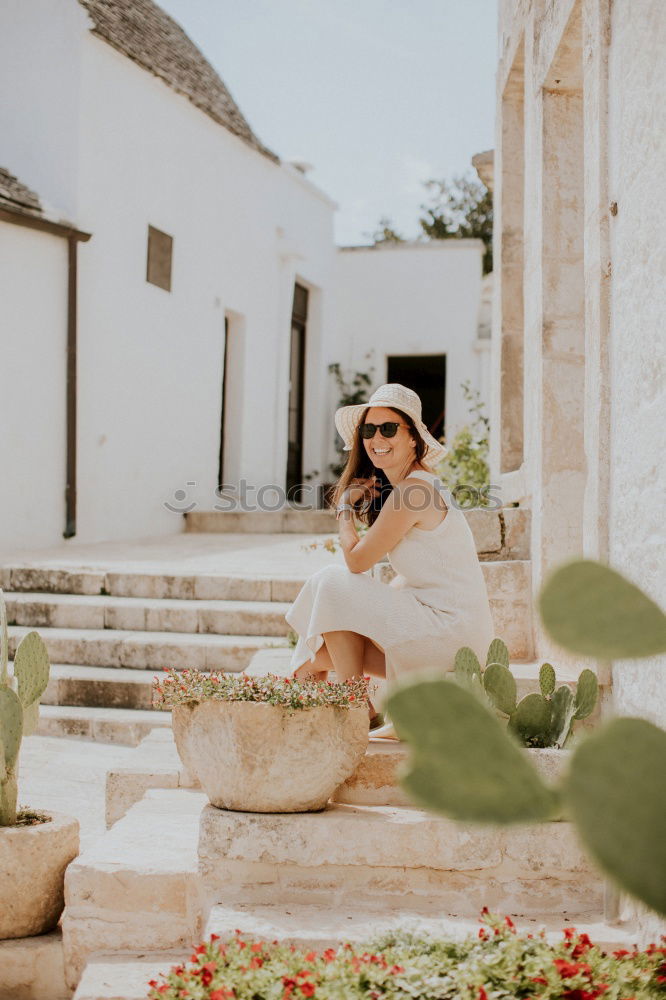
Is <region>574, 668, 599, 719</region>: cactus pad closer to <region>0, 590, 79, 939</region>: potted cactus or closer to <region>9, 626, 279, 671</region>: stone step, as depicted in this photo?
<region>0, 590, 79, 939</region>: potted cactus

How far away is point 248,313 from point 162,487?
310 cm

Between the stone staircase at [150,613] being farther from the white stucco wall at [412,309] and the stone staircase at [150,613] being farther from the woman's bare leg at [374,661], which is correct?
the white stucco wall at [412,309]

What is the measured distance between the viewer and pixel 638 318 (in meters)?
2.83

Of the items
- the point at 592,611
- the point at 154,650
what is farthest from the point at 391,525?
the point at 154,650

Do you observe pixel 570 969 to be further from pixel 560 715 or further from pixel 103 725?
pixel 103 725

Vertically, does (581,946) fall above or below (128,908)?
above

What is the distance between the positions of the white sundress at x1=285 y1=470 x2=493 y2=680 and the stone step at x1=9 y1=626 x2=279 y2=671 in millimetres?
2378

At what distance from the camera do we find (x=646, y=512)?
275cm

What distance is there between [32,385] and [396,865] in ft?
22.9

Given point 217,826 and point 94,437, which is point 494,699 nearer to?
point 217,826

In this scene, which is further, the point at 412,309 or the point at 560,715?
the point at 412,309

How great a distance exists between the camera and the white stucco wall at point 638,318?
2625mm

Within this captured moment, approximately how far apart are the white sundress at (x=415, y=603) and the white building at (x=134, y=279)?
19.0ft

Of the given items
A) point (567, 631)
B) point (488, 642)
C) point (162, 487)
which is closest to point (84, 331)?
point (162, 487)
